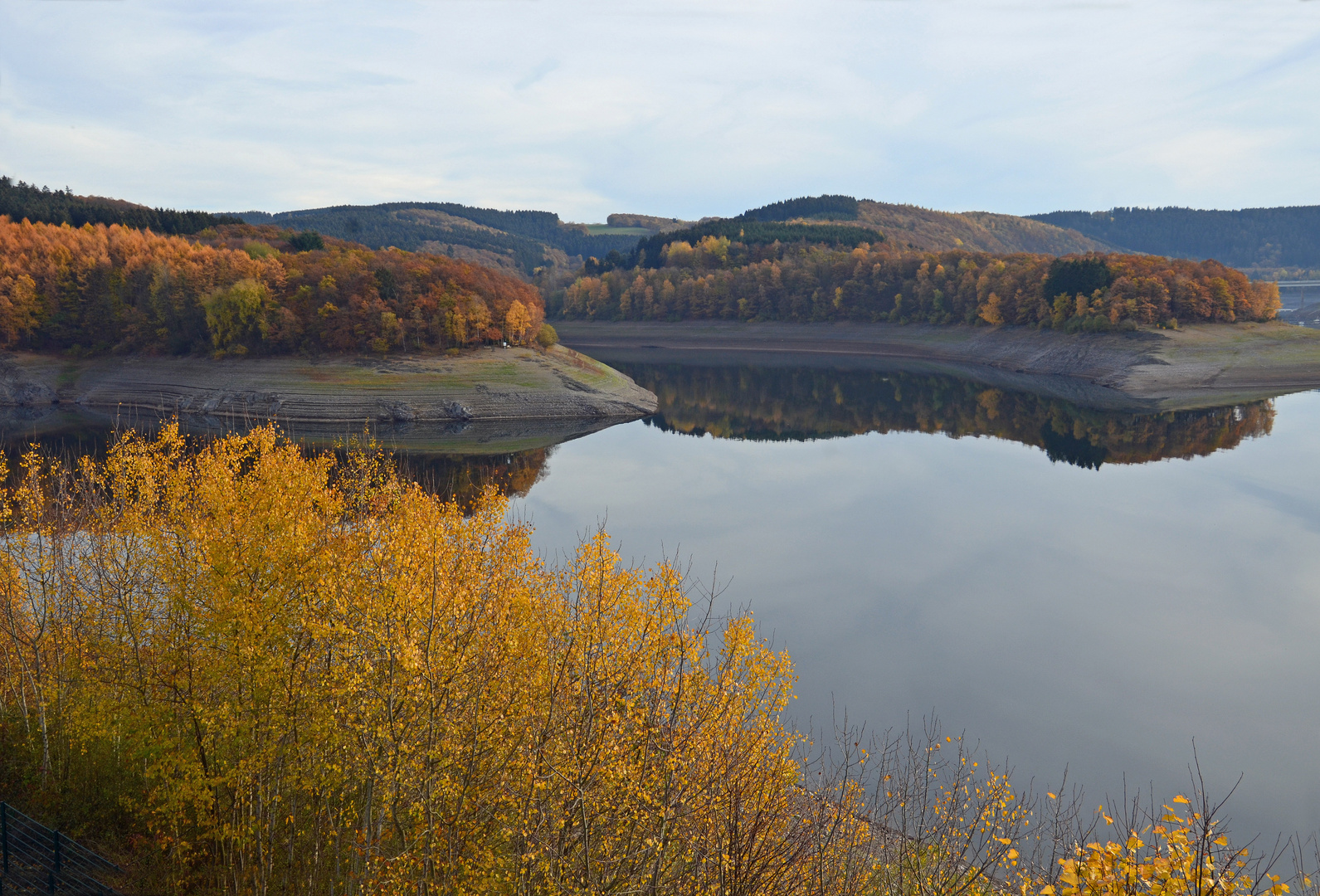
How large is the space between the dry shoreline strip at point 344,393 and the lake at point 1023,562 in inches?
334

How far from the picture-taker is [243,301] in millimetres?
79812

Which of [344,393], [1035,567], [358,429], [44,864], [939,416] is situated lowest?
[358,429]

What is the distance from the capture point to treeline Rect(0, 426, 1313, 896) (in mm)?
10281

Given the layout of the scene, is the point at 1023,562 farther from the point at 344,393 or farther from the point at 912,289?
the point at 912,289

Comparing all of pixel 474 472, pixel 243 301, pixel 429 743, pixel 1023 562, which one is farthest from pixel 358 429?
pixel 429 743

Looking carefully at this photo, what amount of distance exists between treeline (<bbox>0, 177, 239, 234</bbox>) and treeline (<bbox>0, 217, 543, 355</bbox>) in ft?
78.5

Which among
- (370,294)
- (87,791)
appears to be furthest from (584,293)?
(87,791)

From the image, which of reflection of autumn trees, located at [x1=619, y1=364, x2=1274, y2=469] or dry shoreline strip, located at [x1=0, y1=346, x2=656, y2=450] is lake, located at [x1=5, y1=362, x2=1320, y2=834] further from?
dry shoreline strip, located at [x1=0, y1=346, x2=656, y2=450]

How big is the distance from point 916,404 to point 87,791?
76308mm

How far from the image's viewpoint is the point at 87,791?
1435cm

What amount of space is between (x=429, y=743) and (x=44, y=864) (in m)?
6.85

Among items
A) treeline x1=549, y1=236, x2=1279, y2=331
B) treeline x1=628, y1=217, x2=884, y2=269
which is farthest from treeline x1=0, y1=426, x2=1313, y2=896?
treeline x1=628, y1=217, x2=884, y2=269

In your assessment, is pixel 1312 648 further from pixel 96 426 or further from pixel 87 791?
pixel 96 426

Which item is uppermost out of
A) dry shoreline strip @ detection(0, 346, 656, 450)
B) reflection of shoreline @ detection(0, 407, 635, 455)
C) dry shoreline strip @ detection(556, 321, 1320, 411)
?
dry shoreline strip @ detection(556, 321, 1320, 411)
